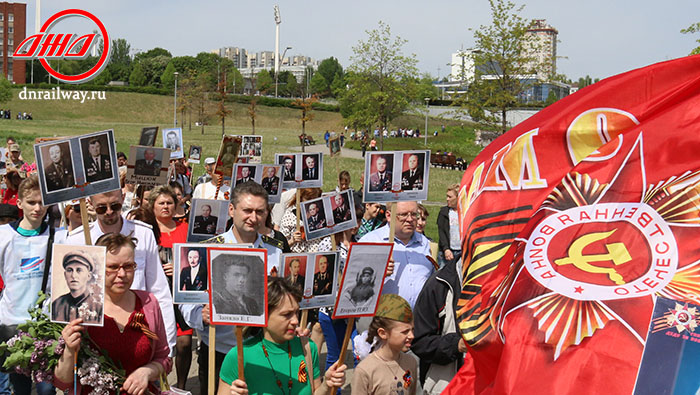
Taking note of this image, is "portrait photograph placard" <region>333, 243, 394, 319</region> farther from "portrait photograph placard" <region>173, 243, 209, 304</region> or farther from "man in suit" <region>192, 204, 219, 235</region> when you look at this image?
"man in suit" <region>192, 204, 219, 235</region>

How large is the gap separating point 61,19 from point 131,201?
35846 millimetres

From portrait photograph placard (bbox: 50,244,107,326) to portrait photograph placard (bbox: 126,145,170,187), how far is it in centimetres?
532

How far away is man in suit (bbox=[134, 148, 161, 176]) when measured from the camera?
9875 millimetres

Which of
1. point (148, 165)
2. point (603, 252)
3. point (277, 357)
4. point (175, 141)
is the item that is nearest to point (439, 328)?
point (277, 357)

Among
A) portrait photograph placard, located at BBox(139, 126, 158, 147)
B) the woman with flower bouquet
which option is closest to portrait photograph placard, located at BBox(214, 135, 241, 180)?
portrait photograph placard, located at BBox(139, 126, 158, 147)

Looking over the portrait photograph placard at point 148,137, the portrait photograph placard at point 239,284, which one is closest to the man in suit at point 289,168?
the portrait photograph placard at point 148,137

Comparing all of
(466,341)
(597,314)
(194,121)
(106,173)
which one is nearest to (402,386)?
(466,341)

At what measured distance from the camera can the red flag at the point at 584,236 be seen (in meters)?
4.13

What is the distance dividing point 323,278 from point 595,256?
77.6 inches

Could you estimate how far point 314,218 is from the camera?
7.68m

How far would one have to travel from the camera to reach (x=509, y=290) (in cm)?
456

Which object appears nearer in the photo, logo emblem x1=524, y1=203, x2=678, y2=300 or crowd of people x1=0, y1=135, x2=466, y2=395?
logo emblem x1=524, y1=203, x2=678, y2=300

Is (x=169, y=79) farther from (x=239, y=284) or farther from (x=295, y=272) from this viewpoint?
(x=239, y=284)

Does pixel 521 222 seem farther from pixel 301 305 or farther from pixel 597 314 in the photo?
pixel 301 305
